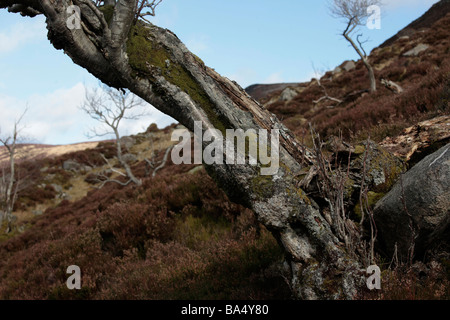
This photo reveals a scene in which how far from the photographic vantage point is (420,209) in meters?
2.40

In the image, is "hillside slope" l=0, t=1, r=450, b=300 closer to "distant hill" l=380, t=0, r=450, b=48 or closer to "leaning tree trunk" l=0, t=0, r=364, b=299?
"leaning tree trunk" l=0, t=0, r=364, b=299

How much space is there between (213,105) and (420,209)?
7.05 feet

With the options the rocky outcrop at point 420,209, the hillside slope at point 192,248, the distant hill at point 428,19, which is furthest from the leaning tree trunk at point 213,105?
the distant hill at point 428,19

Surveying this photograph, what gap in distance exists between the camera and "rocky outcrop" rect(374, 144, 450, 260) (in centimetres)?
233

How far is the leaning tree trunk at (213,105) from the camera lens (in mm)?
2469

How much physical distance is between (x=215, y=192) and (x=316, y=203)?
165 inches

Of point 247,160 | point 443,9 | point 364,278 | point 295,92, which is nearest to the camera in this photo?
point 364,278

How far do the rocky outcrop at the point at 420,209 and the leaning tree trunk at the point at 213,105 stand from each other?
1.69 ft

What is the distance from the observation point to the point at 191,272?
4211mm

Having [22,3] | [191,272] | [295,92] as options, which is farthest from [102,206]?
[295,92]

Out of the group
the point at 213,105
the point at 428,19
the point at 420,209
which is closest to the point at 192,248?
the point at 213,105

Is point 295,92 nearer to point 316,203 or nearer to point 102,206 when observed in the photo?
point 102,206

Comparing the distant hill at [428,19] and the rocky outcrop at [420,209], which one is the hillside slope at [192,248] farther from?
the distant hill at [428,19]

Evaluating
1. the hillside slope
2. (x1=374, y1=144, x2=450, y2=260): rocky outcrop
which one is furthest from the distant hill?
(x1=374, y1=144, x2=450, y2=260): rocky outcrop
